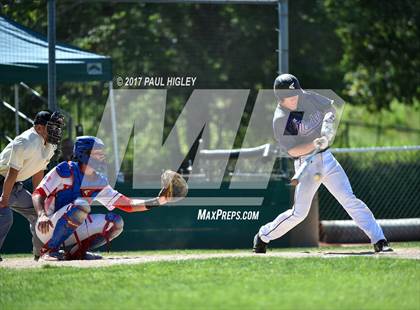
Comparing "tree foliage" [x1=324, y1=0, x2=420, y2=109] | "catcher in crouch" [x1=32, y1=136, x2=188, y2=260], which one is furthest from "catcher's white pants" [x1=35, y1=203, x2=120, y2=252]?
"tree foliage" [x1=324, y1=0, x2=420, y2=109]

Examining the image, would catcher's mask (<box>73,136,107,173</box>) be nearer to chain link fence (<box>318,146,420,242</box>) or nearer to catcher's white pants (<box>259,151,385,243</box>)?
catcher's white pants (<box>259,151,385,243</box>)

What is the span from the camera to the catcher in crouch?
9648 mm

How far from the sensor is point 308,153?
9984mm

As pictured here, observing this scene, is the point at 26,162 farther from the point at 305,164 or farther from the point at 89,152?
the point at 305,164

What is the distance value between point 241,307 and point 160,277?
1.41 meters

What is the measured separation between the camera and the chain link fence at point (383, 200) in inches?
558

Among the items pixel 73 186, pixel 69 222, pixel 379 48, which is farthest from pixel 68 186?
pixel 379 48

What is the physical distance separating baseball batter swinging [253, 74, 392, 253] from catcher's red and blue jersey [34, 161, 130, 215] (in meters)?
1.96

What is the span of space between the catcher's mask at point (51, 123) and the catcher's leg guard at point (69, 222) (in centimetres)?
85

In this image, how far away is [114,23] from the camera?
2022 centimetres

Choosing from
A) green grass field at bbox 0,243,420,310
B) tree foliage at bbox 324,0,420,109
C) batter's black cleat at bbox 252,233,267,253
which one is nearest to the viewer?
green grass field at bbox 0,243,420,310

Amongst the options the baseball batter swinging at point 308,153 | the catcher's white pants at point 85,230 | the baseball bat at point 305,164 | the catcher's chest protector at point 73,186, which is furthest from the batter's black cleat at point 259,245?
the catcher's chest protector at point 73,186

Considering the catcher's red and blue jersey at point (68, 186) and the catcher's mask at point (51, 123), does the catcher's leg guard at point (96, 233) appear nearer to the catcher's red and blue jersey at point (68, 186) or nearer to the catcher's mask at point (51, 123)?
the catcher's red and blue jersey at point (68, 186)

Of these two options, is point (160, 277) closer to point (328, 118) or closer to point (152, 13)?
point (328, 118)
